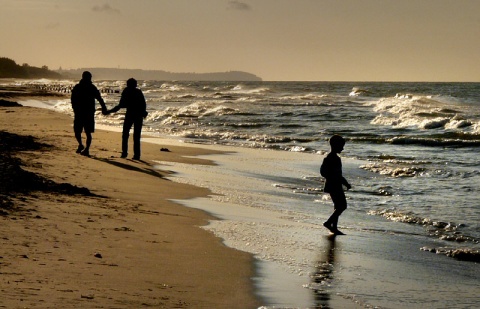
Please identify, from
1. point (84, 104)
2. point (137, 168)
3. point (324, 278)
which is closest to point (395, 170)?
point (137, 168)

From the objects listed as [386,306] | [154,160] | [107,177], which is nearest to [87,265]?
[386,306]

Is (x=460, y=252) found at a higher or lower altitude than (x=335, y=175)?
lower

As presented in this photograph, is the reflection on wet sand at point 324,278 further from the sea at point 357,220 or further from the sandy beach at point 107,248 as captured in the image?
the sandy beach at point 107,248

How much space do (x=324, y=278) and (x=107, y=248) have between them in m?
1.99

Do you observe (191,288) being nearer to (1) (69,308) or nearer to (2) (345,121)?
(1) (69,308)

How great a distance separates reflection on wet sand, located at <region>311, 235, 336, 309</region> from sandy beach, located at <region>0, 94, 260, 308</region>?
535 millimetres

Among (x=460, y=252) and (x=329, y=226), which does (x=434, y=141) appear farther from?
(x=460, y=252)

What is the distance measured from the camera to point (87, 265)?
6.16 m

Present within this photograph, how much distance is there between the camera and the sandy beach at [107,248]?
5430 mm

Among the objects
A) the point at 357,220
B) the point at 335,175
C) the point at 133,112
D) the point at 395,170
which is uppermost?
the point at 133,112

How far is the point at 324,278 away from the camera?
6.78 metres

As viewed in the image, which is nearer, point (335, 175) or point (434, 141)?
point (335, 175)

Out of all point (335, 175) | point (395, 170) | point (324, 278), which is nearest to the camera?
point (324, 278)

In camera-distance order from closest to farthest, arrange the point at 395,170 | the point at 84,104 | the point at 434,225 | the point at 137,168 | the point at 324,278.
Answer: the point at 324,278, the point at 434,225, the point at 137,168, the point at 84,104, the point at 395,170
